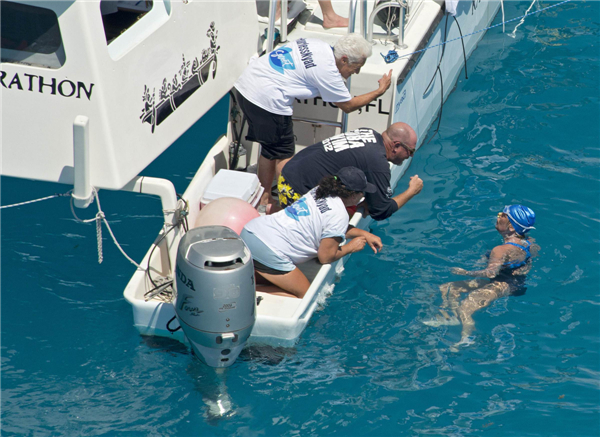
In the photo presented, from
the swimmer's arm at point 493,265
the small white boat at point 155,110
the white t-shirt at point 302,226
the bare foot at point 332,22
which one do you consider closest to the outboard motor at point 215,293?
the small white boat at point 155,110

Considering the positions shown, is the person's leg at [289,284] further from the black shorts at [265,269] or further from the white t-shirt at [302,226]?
the white t-shirt at [302,226]

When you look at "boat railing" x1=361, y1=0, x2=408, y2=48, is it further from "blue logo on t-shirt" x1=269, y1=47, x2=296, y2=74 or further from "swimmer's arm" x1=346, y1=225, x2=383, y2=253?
"swimmer's arm" x1=346, y1=225, x2=383, y2=253

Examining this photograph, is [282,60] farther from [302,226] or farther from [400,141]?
[302,226]

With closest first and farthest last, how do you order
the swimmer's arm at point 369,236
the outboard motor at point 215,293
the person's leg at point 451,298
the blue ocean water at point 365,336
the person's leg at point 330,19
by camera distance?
the outboard motor at point 215,293
the blue ocean water at point 365,336
the swimmer's arm at point 369,236
the person's leg at point 451,298
the person's leg at point 330,19

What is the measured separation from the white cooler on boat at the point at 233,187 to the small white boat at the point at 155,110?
0.02 metres

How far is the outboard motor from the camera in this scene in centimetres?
404

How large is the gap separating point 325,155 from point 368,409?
1.86m

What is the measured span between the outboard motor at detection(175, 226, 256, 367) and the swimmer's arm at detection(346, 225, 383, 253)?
1.13 metres

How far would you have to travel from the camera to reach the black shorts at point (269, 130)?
5555mm

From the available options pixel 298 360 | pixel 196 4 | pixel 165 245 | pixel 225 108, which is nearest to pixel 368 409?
pixel 298 360

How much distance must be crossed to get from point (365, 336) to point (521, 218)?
4.83ft

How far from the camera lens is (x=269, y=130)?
18.3ft

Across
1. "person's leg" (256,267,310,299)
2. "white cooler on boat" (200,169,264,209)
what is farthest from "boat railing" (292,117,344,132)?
"person's leg" (256,267,310,299)

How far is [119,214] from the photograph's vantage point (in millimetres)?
6191
